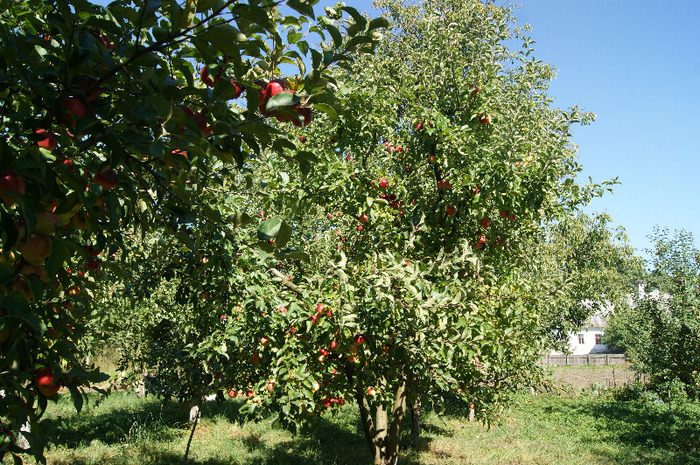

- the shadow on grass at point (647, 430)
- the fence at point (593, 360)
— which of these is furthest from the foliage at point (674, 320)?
the fence at point (593, 360)

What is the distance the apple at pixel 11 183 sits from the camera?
4.06 feet

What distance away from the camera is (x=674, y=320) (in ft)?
42.7

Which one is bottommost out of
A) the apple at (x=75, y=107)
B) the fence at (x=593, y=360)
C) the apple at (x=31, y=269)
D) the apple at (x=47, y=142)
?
the fence at (x=593, y=360)

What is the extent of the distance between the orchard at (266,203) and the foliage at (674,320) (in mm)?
8490

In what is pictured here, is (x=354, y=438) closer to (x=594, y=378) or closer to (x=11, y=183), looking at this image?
(x=11, y=183)

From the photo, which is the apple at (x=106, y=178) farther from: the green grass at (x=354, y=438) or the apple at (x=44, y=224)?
the green grass at (x=354, y=438)

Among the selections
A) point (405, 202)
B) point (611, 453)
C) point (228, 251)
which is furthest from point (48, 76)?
point (611, 453)

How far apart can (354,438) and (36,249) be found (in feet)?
39.6

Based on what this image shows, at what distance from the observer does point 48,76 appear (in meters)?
1.57

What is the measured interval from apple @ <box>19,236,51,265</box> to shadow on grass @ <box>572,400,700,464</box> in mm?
12079

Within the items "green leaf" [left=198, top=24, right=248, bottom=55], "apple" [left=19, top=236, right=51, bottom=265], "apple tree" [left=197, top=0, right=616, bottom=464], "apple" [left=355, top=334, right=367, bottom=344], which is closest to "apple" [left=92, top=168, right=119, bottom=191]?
"apple" [left=19, top=236, right=51, bottom=265]

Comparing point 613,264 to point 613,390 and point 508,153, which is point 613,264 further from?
point 508,153

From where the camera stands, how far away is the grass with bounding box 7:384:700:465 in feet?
32.4

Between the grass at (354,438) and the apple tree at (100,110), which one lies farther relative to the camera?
the grass at (354,438)
